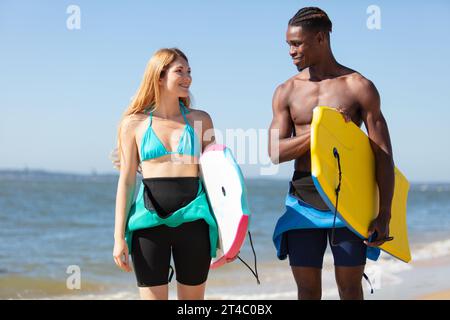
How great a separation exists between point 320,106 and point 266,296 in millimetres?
4063

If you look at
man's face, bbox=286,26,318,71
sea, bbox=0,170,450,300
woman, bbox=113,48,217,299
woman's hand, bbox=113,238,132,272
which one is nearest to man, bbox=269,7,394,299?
man's face, bbox=286,26,318,71

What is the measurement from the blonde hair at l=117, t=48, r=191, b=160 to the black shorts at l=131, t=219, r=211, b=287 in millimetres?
428

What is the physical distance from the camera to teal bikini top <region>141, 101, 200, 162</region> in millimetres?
3023

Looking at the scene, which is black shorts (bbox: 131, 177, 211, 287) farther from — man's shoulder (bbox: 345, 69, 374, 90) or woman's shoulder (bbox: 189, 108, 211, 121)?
man's shoulder (bbox: 345, 69, 374, 90)

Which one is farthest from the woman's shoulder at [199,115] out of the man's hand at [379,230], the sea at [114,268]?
the sea at [114,268]

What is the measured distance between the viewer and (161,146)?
3027 millimetres

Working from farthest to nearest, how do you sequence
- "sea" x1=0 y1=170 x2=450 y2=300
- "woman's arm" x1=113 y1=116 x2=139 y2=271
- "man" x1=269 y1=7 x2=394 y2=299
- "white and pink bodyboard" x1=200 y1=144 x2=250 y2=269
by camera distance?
"sea" x1=0 y1=170 x2=450 y2=300 → "man" x1=269 y1=7 x2=394 y2=299 → "woman's arm" x1=113 y1=116 x2=139 y2=271 → "white and pink bodyboard" x1=200 y1=144 x2=250 y2=269

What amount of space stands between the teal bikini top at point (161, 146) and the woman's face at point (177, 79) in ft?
0.58

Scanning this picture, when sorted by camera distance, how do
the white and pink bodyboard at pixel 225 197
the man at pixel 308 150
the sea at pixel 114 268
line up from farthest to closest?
1. the sea at pixel 114 268
2. the man at pixel 308 150
3. the white and pink bodyboard at pixel 225 197

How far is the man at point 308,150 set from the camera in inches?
122

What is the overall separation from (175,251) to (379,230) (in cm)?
95

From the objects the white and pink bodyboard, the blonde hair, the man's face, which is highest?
the man's face

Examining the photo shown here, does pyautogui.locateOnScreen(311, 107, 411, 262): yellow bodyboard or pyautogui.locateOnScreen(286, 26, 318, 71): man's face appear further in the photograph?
pyautogui.locateOnScreen(286, 26, 318, 71): man's face

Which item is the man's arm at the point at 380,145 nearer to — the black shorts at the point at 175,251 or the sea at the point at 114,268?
the black shorts at the point at 175,251
